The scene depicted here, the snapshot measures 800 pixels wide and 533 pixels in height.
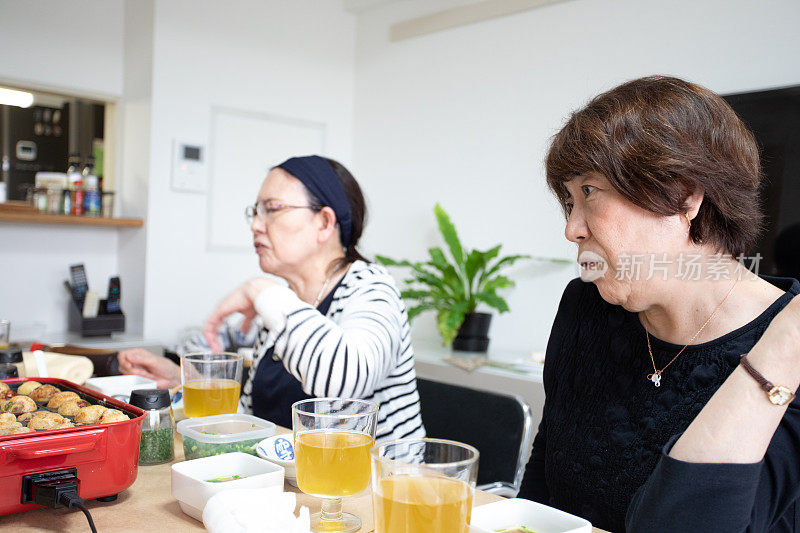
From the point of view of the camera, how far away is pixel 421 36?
431 centimetres

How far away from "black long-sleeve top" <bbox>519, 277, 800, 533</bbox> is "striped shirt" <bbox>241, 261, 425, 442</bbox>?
365 mm

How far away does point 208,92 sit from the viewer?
4062mm

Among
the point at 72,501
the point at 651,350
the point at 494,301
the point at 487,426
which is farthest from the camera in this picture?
the point at 494,301

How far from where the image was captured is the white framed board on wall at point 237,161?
412 centimetres

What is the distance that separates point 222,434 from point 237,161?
3.22 m

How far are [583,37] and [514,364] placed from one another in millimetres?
1635

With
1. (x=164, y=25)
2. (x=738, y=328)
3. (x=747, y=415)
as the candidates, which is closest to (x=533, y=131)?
(x=164, y=25)

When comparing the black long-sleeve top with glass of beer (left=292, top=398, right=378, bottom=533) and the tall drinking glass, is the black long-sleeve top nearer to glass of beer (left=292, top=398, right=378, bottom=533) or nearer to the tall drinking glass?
glass of beer (left=292, top=398, right=378, bottom=533)

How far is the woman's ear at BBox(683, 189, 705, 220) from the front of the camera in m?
1.13

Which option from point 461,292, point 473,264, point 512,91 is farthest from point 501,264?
point 512,91

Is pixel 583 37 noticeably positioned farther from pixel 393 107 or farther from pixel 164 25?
pixel 164 25

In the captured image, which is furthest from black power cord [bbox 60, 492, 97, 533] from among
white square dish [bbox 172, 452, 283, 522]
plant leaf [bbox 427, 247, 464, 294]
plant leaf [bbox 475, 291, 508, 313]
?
plant leaf [bbox 427, 247, 464, 294]

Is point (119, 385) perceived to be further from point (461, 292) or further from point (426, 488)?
point (461, 292)

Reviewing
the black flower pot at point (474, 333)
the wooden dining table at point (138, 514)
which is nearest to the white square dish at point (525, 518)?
the wooden dining table at point (138, 514)
